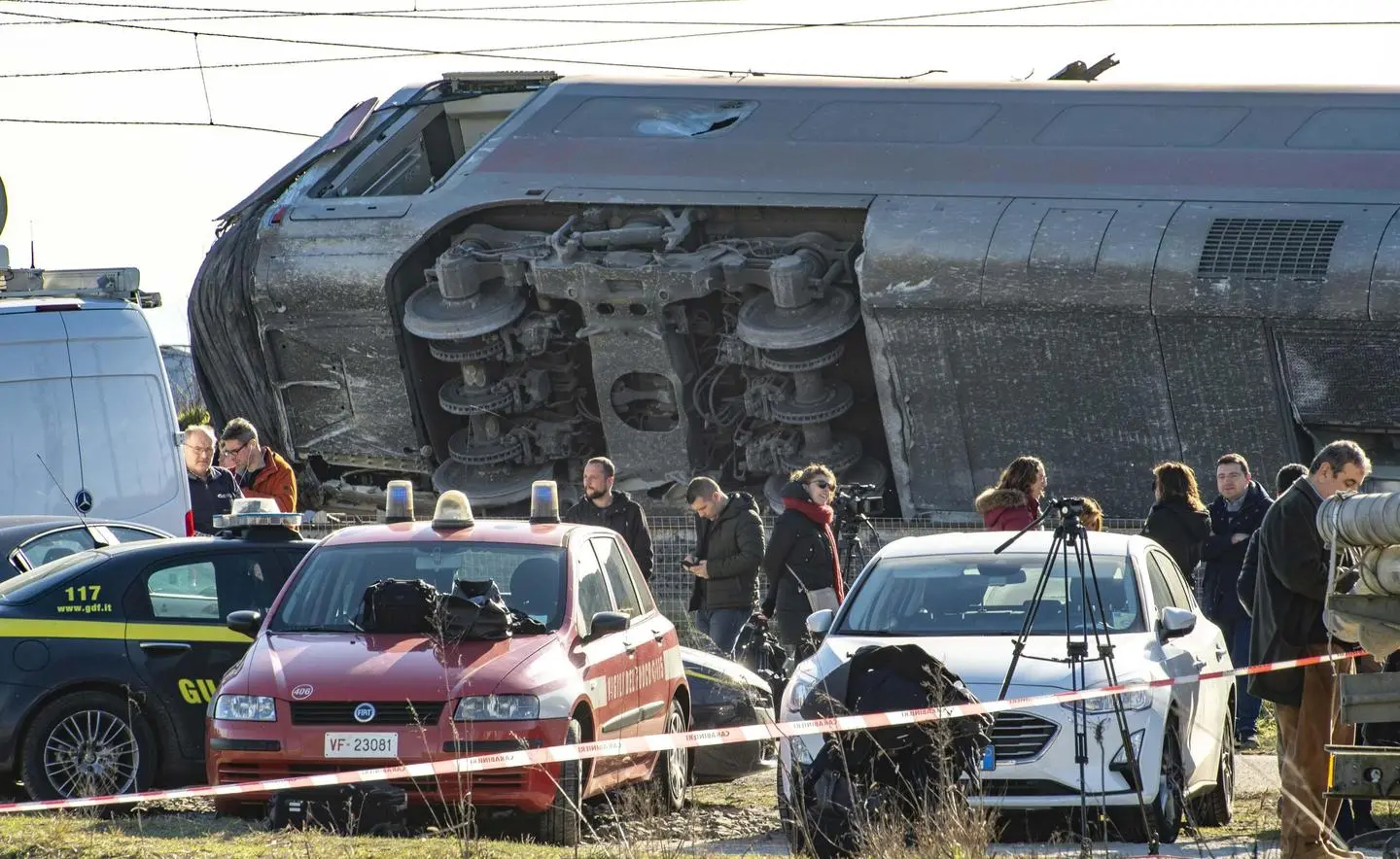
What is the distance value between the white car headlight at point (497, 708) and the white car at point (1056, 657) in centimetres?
103

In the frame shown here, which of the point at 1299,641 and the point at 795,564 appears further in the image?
the point at 795,564

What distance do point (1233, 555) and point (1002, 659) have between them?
12.4 feet

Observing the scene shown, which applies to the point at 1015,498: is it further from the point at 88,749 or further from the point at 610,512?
the point at 88,749

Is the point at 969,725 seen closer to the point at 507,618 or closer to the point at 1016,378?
the point at 507,618

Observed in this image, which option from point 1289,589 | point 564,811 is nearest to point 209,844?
point 564,811

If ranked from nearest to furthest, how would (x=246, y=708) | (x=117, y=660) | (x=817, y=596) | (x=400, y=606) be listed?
(x=246, y=708)
(x=400, y=606)
(x=117, y=660)
(x=817, y=596)

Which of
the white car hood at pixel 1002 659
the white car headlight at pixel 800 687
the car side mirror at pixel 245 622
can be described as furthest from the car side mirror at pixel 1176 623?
the car side mirror at pixel 245 622

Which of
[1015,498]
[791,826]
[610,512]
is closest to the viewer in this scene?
[791,826]

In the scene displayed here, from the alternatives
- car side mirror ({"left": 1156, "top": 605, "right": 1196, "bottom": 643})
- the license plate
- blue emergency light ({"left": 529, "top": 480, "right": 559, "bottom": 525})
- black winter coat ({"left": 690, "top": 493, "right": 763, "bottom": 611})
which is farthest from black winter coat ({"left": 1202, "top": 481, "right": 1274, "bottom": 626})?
the license plate

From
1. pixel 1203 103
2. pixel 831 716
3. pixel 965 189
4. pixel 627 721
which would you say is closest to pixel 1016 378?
pixel 965 189

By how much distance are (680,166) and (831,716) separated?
9454mm

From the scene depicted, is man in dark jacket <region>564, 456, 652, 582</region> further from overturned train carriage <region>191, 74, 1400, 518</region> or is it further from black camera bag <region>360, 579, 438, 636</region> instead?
black camera bag <region>360, 579, 438, 636</region>

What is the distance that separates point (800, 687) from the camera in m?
8.59

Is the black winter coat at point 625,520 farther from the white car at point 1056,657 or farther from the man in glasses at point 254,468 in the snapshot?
the white car at point 1056,657
